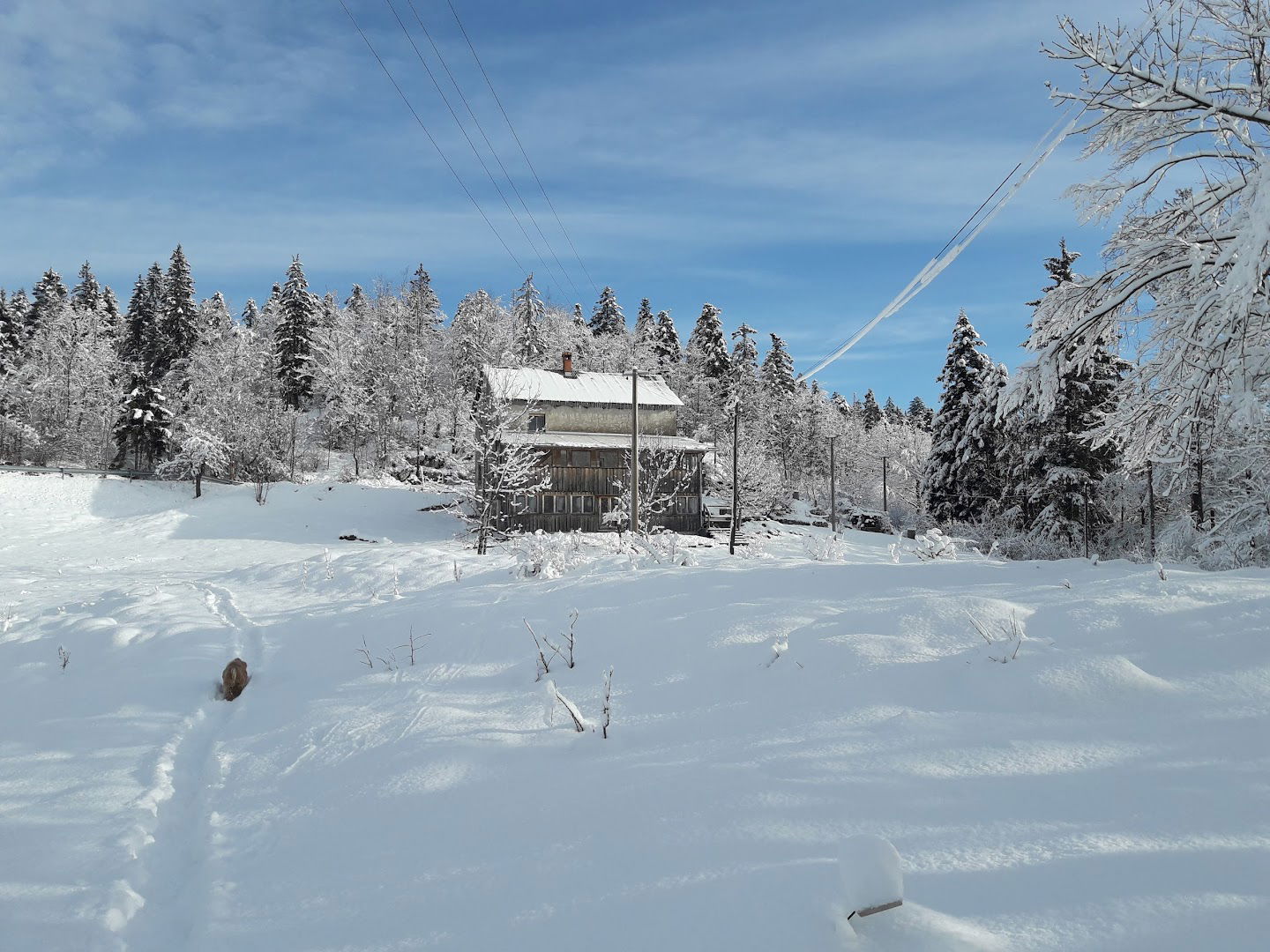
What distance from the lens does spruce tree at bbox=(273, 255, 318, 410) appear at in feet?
174

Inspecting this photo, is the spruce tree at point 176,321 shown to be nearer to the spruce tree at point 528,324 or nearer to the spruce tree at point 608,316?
the spruce tree at point 528,324

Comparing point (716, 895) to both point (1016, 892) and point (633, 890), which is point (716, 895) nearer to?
point (633, 890)

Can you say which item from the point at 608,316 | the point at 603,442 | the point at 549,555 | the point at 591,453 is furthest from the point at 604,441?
the point at 608,316

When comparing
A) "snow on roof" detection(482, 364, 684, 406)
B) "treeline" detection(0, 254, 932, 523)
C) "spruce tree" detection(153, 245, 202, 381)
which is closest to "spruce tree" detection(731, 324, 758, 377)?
"treeline" detection(0, 254, 932, 523)

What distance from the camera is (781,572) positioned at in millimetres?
7762

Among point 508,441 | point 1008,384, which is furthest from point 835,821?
point 508,441

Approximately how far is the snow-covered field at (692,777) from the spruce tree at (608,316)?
63893 millimetres

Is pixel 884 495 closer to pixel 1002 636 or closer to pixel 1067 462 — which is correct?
pixel 1067 462

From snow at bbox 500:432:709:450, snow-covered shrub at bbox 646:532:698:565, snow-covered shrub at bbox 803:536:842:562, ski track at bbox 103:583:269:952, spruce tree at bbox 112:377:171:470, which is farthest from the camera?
spruce tree at bbox 112:377:171:470

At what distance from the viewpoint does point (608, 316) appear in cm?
7031

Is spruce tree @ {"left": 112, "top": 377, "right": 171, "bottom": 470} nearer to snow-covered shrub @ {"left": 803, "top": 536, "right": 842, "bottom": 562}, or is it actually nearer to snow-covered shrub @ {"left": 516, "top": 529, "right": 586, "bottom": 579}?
snow-covered shrub @ {"left": 516, "top": 529, "right": 586, "bottom": 579}

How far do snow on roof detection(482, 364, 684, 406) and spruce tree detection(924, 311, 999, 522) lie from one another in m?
14.2

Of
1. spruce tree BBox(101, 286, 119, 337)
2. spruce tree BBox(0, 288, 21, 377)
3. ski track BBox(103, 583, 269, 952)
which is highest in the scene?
spruce tree BBox(101, 286, 119, 337)

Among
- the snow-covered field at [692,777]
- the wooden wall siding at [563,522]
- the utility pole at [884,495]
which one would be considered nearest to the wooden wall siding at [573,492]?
the wooden wall siding at [563,522]
